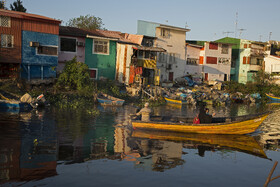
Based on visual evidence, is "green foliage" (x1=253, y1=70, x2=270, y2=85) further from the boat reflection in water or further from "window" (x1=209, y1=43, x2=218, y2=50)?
the boat reflection in water

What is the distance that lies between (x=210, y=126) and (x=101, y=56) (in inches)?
847

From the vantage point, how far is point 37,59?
93.5 ft

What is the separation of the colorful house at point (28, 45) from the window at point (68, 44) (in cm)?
230

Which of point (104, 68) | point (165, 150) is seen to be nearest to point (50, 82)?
point (104, 68)

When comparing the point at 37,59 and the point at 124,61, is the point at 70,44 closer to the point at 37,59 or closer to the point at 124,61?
the point at 37,59

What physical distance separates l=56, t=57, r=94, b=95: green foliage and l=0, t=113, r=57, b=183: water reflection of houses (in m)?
11.1

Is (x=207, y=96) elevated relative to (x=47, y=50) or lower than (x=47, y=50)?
lower

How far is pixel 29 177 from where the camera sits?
884 centimetres

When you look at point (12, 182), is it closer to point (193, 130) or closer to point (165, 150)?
point (165, 150)

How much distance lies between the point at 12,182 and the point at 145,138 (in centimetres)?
794

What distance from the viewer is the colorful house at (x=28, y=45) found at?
1049 inches

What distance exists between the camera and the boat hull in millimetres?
15582

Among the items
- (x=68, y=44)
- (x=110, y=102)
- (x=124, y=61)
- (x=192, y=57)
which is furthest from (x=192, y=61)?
(x=110, y=102)

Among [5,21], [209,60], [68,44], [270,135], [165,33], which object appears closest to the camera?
[270,135]
